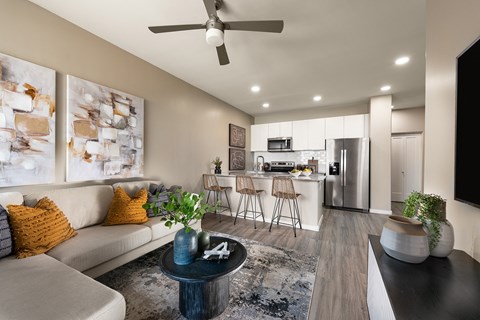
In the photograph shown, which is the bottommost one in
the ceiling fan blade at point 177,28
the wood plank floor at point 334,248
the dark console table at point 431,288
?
the wood plank floor at point 334,248

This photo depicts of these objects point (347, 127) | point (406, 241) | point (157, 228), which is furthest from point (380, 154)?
point (157, 228)

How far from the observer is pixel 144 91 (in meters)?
2.95

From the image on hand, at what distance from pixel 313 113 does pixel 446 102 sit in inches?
173

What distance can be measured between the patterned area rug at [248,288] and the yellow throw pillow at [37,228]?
24.9 inches

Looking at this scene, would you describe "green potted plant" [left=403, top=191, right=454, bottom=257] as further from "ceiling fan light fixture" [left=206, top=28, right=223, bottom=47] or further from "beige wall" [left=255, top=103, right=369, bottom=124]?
"beige wall" [left=255, top=103, right=369, bottom=124]

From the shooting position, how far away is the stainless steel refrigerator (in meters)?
4.41

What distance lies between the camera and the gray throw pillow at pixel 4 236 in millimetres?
1364

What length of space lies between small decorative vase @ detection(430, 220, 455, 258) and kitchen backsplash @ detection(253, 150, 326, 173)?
4.34 metres

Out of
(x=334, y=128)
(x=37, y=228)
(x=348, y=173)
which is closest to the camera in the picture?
(x=37, y=228)

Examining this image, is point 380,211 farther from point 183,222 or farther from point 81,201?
point 81,201

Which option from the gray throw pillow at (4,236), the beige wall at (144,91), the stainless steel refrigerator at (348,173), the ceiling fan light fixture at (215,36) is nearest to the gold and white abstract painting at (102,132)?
the beige wall at (144,91)

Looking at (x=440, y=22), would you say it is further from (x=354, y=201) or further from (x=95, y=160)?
(x=354, y=201)

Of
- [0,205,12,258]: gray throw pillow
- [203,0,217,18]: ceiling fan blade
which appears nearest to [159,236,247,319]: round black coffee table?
[0,205,12,258]: gray throw pillow

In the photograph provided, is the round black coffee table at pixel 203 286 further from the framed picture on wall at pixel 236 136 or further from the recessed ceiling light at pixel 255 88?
the framed picture on wall at pixel 236 136
